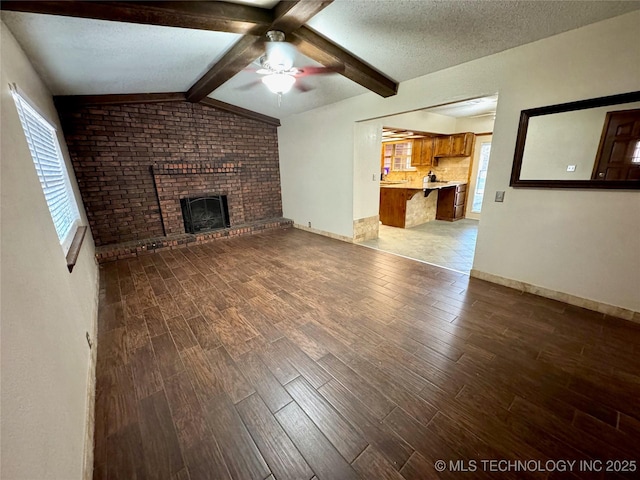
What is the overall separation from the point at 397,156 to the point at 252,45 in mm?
5599

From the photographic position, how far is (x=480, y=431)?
1328mm

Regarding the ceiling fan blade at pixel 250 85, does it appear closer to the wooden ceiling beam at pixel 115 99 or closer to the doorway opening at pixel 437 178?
the wooden ceiling beam at pixel 115 99

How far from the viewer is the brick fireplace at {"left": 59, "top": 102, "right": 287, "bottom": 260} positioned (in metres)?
3.84

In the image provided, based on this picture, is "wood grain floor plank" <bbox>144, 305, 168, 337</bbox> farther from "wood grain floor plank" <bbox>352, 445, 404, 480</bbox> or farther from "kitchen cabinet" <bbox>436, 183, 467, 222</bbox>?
"kitchen cabinet" <bbox>436, 183, 467, 222</bbox>

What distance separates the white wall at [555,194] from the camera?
2014 mm

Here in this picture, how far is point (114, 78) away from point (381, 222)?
5111mm

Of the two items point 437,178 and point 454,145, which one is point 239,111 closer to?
point 454,145

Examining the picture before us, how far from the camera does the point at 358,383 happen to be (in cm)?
163

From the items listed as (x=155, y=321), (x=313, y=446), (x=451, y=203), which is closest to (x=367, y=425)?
(x=313, y=446)

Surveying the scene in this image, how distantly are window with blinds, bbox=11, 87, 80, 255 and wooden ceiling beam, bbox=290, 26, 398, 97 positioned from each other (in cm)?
217

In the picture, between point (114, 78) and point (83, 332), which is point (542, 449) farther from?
point (114, 78)

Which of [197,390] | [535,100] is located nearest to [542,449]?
[197,390]

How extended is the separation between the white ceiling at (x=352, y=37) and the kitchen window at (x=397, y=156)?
4030 millimetres

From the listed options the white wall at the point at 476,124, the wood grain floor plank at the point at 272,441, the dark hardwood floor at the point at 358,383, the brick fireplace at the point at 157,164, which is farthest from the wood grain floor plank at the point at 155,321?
the white wall at the point at 476,124
